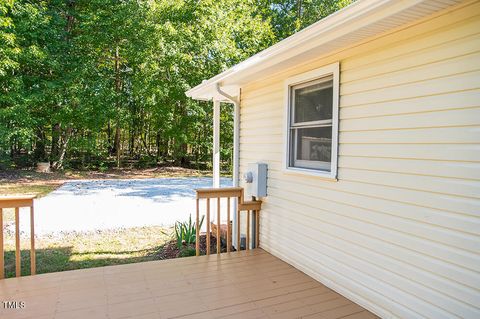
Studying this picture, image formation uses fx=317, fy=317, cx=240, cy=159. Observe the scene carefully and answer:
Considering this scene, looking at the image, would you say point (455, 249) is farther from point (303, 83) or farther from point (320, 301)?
point (303, 83)

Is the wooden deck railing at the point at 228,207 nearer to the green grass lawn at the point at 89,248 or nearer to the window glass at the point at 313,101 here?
the green grass lawn at the point at 89,248

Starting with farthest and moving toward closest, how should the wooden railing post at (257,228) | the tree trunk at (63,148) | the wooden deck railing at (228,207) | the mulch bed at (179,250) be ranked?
the tree trunk at (63,148)
the mulch bed at (179,250)
the wooden railing post at (257,228)
the wooden deck railing at (228,207)

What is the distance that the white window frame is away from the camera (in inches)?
113

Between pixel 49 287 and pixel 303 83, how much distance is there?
3.18 meters

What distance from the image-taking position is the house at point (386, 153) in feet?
6.18

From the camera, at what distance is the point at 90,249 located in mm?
4574

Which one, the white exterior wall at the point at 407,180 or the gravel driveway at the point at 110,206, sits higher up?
the white exterior wall at the point at 407,180

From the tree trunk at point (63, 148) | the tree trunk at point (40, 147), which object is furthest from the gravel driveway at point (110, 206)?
the tree trunk at point (40, 147)

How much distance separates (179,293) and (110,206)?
5198mm

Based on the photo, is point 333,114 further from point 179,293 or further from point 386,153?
point 179,293

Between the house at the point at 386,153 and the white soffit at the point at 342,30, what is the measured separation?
1 centimetres

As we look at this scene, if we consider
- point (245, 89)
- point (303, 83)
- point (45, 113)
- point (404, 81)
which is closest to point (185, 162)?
point (45, 113)

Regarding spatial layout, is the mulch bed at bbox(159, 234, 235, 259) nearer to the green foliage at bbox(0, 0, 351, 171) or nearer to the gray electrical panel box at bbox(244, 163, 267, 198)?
the gray electrical panel box at bbox(244, 163, 267, 198)

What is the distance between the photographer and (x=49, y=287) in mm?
2936
